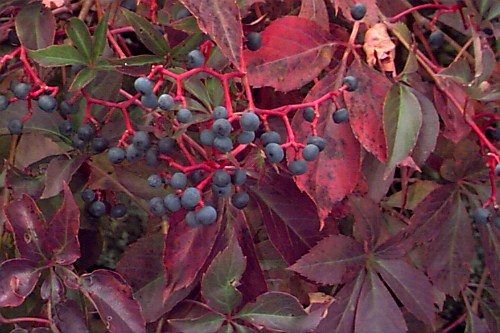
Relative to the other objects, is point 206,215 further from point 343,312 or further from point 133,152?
point 343,312

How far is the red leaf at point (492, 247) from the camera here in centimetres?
84

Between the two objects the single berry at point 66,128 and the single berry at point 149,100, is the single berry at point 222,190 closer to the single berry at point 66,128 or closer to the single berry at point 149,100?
the single berry at point 149,100

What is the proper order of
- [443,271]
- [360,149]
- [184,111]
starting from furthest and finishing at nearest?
[443,271], [360,149], [184,111]

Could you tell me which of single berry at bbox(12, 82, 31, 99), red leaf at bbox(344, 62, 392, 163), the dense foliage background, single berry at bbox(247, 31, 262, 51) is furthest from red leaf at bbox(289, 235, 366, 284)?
single berry at bbox(12, 82, 31, 99)

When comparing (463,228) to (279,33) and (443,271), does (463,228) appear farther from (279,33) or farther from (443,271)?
(279,33)

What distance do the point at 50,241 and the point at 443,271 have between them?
18.3 inches

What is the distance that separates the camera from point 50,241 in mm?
637

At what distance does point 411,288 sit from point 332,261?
4.0 inches

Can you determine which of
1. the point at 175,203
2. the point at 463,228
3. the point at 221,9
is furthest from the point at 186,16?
the point at 463,228

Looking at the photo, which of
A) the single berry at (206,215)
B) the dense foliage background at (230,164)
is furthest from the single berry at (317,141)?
the single berry at (206,215)

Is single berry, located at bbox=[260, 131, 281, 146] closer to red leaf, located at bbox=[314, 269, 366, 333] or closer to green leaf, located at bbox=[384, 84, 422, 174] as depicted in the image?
green leaf, located at bbox=[384, 84, 422, 174]

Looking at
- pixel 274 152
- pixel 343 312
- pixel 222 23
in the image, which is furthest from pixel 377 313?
pixel 222 23

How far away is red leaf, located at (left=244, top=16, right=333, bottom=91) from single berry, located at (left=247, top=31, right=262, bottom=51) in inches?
0.7

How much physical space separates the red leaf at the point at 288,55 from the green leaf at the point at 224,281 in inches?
7.2
